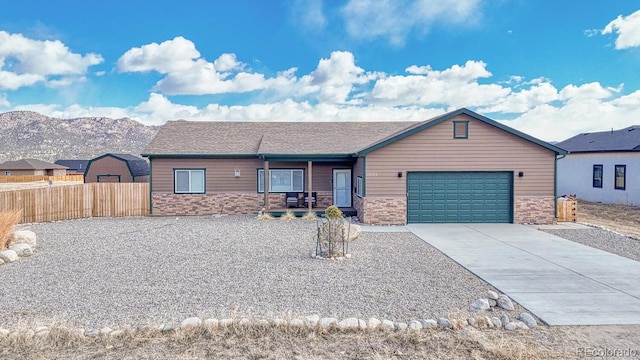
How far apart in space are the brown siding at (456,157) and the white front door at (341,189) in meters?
3.54

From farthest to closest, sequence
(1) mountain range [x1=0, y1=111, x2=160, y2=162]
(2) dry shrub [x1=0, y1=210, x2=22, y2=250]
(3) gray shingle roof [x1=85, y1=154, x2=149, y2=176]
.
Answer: (1) mountain range [x1=0, y1=111, x2=160, y2=162] < (3) gray shingle roof [x1=85, y1=154, x2=149, y2=176] < (2) dry shrub [x1=0, y1=210, x2=22, y2=250]

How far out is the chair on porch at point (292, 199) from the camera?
17625 mm

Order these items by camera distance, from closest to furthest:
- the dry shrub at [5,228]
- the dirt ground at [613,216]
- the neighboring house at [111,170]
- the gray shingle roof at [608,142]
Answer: the dry shrub at [5,228], the dirt ground at [613,216], the gray shingle roof at [608,142], the neighboring house at [111,170]

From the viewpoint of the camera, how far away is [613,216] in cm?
1708

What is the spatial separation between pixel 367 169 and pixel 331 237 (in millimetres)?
5703

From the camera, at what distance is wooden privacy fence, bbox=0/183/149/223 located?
609 inches

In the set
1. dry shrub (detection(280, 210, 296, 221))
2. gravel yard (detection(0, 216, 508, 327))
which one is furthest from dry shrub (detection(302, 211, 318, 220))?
gravel yard (detection(0, 216, 508, 327))

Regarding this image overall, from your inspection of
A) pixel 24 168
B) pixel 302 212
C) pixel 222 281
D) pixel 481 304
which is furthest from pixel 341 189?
pixel 24 168

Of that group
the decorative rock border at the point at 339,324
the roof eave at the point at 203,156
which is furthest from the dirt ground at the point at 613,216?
the roof eave at the point at 203,156

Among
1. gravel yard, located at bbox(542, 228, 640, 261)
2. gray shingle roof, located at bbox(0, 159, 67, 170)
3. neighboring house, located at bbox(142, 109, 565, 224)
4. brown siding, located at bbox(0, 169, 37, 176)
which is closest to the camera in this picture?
gravel yard, located at bbox(542, 228, 640, 261)

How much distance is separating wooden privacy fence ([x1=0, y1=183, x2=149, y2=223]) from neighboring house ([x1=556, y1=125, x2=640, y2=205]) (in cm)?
2407

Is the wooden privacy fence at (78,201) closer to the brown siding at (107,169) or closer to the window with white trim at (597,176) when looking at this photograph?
the brown siding at (107,169)

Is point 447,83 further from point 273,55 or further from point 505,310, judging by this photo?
point 505,310

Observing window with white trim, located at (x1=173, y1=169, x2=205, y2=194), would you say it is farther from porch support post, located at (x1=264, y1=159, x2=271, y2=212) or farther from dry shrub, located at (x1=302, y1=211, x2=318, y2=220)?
dry shrub, located at (x1=302, y1=211, x2=318, y2=220)
